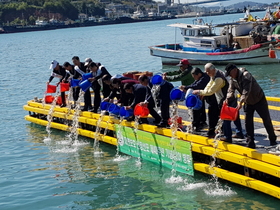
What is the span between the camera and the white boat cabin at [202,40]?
3441 centimetres

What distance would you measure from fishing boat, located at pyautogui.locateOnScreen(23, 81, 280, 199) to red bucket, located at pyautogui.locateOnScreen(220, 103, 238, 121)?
2.31 feet

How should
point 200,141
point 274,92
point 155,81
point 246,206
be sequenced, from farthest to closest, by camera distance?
point 274,92 → point 155,81 → point 200,141 → point 246,206

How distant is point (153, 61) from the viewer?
145 feet

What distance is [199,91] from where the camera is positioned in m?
11.2

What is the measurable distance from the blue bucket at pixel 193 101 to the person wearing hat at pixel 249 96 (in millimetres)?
1011

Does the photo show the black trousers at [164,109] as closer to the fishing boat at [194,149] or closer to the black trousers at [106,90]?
the fishing boat at [194,149]

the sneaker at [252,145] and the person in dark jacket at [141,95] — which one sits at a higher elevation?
the person in dark jacket at [141,95]

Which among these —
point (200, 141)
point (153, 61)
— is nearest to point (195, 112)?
point (200, 141)

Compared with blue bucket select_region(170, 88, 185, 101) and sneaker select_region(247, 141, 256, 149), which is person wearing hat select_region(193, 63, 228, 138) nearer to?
blue bucket select_region(170, 88, 185, 101)

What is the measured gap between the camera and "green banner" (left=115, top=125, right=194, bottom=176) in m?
11.7

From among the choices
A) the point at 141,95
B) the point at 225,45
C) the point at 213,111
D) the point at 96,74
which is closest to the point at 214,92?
the point at 213,111

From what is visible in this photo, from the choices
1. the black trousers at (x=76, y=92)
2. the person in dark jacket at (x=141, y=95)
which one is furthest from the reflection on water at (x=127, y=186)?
the black trousers at (x=76, y=92)

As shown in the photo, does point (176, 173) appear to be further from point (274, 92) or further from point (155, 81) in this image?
point (274, 92)

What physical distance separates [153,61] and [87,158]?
3027cm
